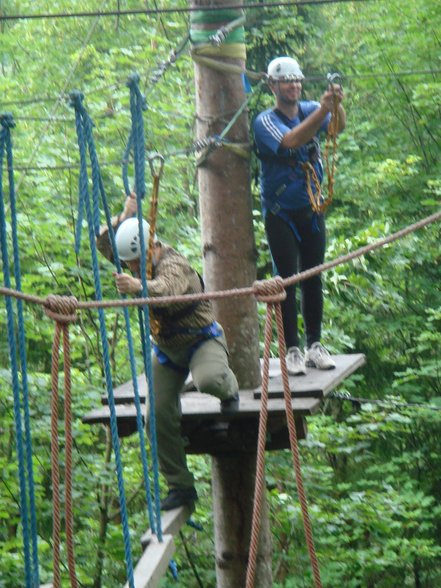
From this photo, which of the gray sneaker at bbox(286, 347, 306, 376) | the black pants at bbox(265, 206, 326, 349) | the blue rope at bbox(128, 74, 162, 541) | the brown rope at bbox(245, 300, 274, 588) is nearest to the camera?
the brown rope at bbox(245, 300, 274, 588)

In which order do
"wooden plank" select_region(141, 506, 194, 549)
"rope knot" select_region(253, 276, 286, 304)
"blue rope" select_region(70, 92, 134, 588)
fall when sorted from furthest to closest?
1. "wooden plank" select_region(141, 506, 194, 549)
2. "blue rope" select_region(70, 92, 134, 588)
3. "rope knot" select_region(253, 276, 286, 304)

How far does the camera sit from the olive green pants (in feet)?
13.1

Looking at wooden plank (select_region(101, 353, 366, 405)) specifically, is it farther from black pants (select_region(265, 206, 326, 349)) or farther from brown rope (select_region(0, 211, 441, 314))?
brown rope (select_region(0, 211, 441, 314))

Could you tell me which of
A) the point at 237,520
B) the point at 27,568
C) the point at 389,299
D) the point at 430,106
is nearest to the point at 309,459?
the point at 389,299

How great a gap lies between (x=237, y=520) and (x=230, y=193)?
151 centimetres

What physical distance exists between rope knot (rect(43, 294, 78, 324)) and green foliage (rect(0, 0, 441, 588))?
103 inches

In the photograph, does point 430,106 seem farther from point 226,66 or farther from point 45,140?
point 226,66

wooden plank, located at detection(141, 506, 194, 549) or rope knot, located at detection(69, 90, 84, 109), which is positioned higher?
rope knot, located at detection(69, 90, 84, 109)

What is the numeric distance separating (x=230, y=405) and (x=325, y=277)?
377cm

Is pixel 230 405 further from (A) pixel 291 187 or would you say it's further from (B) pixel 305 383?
(A) pixel 291 187

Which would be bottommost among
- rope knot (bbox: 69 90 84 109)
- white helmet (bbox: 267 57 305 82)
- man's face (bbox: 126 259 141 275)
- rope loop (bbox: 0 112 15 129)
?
man's face (bbox: 126 259 141 275)

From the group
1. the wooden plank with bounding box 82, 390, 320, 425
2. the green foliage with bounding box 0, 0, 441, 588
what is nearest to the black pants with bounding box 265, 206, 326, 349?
the wooden plank with bounding box 82, 390, 320, 425

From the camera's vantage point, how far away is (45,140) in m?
7.31

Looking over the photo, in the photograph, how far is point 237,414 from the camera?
421 centimetres
